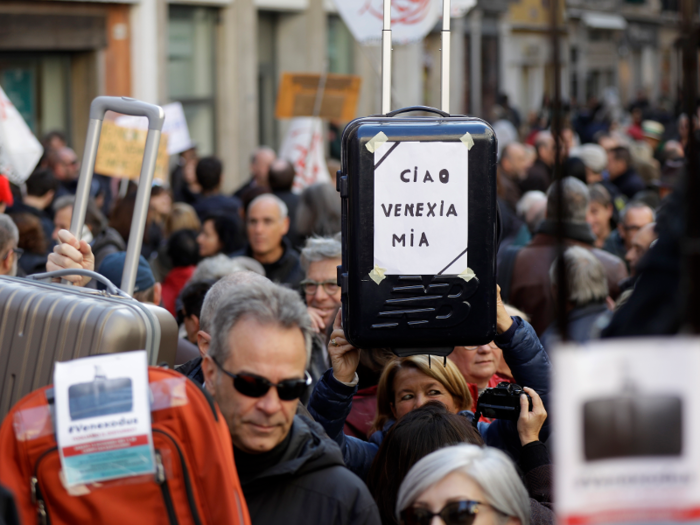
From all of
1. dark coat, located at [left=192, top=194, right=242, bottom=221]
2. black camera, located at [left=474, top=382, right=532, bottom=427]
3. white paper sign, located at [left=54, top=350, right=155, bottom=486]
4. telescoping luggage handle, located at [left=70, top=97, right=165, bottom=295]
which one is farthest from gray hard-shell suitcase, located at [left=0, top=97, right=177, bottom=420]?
dark coat, located at [left=192, top=194, right=242, bottom=221]

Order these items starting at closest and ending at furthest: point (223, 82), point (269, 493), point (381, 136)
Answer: point (269, 493) → point (381, 136) → point (223, 82)

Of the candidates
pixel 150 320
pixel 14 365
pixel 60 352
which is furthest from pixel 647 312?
pixel 14 365

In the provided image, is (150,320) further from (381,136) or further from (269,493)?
(381,136)

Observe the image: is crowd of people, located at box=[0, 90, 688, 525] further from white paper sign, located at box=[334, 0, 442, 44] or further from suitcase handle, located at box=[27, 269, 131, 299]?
white paper sign, located at box=[334, 0, 442, 44]

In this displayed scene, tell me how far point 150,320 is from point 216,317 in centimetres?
13

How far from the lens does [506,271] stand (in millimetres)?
4980

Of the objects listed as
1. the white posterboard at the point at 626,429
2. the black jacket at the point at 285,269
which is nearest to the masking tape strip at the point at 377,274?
the white posterboard at the point at 626,429

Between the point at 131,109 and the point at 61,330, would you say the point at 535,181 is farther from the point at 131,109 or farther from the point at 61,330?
the point at 61,330

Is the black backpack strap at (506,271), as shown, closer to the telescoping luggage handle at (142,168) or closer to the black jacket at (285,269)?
the black jacket at (285,269)

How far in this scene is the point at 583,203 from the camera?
5098mm

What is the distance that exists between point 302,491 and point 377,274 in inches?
19.9

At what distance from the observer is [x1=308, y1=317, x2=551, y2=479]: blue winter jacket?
248 cm

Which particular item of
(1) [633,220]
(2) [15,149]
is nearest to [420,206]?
(1) [633,220]

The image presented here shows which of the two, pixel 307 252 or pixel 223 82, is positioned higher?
pixel 223 82
